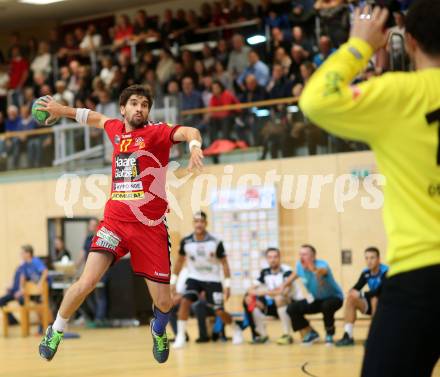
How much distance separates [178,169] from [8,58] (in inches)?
393

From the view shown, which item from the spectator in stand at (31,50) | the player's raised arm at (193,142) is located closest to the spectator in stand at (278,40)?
the spectator in stand at (31,50)

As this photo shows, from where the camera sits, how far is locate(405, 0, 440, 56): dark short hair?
131 inches

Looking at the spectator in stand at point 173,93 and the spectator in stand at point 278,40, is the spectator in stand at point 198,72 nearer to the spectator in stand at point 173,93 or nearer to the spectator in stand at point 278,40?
the spectator in stand at point 173,93

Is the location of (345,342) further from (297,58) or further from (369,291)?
(297,58)

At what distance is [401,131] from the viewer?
3371mm

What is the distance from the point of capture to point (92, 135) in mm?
19406

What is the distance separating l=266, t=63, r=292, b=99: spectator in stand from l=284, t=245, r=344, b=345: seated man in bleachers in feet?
16.2

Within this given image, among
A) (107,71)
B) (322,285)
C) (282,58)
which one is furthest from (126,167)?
(107,71)

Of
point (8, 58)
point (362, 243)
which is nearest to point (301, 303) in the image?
point (362, 243)

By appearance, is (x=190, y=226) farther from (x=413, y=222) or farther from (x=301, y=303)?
(x=413, y=222)

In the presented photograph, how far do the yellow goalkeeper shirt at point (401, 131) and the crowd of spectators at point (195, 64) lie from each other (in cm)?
1235

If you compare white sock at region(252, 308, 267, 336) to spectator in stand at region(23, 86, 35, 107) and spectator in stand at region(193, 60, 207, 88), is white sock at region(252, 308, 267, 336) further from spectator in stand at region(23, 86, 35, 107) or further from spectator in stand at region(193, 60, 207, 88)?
spectator in stand at region(23, 86, 35, 107)

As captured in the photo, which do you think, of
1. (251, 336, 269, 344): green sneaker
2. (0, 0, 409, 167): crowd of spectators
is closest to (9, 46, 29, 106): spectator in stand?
(0, 0, 409, 167): crowd of spectators

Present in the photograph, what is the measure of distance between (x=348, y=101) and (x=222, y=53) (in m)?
17.8
